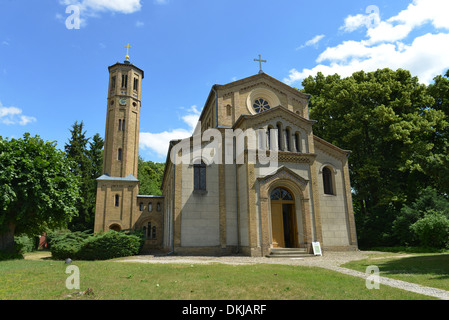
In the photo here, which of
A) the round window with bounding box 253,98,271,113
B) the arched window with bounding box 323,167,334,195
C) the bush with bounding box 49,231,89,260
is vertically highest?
the round window with bounding box 253,98,271,113

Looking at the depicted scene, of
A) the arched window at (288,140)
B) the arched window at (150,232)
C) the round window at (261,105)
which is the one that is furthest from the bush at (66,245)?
the round window at (261,105)

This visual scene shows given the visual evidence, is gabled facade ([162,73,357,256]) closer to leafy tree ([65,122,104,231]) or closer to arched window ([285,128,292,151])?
arched window ([285,128,292,151])

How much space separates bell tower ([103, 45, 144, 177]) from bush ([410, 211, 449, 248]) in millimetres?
25950

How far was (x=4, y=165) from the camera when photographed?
16.5 metres

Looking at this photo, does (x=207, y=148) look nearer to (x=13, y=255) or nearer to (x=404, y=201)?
(x=13, y=255)


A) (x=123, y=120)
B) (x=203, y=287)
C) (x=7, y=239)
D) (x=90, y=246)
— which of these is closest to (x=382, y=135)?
(x=203, y=287)

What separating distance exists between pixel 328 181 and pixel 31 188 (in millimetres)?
20019

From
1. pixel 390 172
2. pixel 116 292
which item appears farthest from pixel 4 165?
pixel 390 172

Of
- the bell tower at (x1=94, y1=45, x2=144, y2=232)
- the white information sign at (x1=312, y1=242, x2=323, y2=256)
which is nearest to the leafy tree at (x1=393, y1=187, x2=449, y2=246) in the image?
the white information sign at (x1=312, y1=242, x2=323, y2=256)

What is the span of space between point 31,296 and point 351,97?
28.3 metres

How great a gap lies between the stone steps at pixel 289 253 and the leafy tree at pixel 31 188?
1298cm

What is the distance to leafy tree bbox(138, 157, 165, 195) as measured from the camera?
4669 centimetres

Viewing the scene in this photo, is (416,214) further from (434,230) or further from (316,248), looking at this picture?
(316,248)

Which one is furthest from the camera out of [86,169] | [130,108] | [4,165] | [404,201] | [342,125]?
[86,169]
